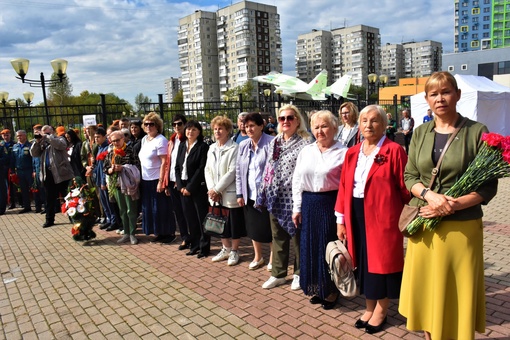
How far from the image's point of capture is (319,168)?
3.57 m

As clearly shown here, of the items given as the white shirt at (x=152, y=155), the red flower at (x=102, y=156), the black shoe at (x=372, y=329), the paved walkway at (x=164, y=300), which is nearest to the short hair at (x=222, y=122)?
the white shirt at (x=152, y=155)

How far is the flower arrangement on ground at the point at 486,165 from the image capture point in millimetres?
2355

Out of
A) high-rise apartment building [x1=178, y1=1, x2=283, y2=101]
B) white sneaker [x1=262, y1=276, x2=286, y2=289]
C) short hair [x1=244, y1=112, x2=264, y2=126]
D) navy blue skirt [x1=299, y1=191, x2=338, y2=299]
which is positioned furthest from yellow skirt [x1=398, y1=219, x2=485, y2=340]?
high-rise apartment building [x1=178, y1=1, x2=283, y2=101]

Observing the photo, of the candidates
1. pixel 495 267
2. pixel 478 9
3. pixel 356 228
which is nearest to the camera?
pixel 356 228

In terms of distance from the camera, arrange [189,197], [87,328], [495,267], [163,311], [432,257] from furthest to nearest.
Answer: [189,197], [495,267], [163,311], [87,328], [432,257]

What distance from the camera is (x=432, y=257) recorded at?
268 centimetres

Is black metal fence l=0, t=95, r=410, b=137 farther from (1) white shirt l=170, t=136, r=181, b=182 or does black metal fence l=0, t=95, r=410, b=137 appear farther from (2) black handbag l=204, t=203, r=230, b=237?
(2) black handbag l=204, t=203, r=230, b=237

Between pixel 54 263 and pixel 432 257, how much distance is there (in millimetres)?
5178

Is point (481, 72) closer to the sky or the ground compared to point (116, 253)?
closer to the sky

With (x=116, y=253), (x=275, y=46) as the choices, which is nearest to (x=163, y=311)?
(x=116, y=253)

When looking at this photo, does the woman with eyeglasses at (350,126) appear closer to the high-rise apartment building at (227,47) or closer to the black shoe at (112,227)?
the black shoe at (112,227)

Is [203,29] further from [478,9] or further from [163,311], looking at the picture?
[163,311]

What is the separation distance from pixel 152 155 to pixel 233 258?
2093 millimetres

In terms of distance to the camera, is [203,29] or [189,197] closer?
[189,197]
